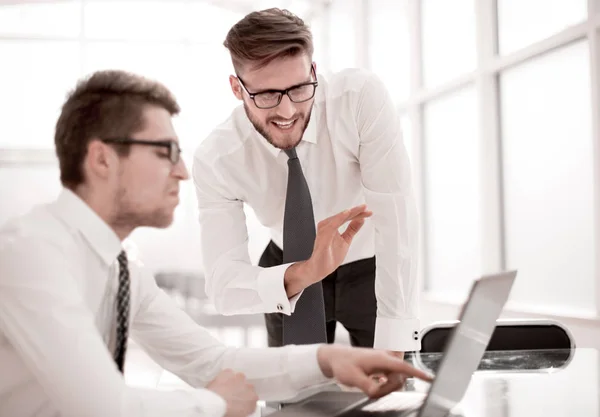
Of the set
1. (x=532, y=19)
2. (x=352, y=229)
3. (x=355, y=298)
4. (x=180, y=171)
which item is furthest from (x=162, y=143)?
(x=532, y=19)

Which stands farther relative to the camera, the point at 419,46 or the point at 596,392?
the point at 419,46

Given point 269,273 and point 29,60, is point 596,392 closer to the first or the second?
point 269,273

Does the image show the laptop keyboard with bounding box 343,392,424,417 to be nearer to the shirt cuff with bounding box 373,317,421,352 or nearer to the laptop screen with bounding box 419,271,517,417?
the laptop screen with bounding box 419,271,517,417

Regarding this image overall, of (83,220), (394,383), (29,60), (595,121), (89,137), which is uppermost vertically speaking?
(29,60)

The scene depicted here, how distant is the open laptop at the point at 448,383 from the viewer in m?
0.91

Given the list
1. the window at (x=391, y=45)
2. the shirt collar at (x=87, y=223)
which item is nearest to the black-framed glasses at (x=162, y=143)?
the shirt collar at (x=87, y=223)

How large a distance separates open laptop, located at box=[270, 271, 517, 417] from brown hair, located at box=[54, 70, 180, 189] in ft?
1.71

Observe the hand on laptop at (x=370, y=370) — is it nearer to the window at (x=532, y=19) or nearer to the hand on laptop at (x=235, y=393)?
the hand on laptop at (x=235, y=393)

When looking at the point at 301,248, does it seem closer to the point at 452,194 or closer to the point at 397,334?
the point at 397,334

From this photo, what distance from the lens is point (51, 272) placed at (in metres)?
0.97

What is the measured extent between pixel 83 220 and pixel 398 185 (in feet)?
3.89

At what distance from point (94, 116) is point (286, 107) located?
2.81 ft

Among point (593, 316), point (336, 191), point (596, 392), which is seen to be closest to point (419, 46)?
point (593, 316)

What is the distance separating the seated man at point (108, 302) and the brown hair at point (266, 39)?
74 centimetres
